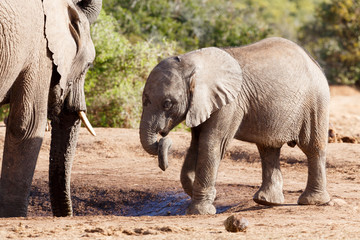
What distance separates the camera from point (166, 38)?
16094 mm

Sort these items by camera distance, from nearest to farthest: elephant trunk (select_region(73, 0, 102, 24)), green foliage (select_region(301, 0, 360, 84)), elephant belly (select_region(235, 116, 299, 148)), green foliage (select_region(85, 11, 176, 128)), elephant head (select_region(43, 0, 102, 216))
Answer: elephant head (select_region(43, 0, 102, 216)) → elephant belly (select_region(235, 116, 299, 148)) → elephant trunk (select_region(73, 0, 102, 24)) → green foliage (select_region(85, 11, 176, 128)) → green foliage (select_region(301, 0, 360, 84))

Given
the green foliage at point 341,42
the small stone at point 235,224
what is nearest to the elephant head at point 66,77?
the small stone at point 235,224

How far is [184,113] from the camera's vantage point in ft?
18.4

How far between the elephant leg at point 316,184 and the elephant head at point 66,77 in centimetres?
195

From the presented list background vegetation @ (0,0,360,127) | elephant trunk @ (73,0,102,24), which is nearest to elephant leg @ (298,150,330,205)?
elephant trunk @ (73,0,102,24)

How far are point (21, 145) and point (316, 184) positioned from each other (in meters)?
2.57

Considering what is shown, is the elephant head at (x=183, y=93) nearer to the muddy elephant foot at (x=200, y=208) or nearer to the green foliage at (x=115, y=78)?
the muddy elephant foot at (x=200, y=208)

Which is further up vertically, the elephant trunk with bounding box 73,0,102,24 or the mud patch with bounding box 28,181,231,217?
the elephant trunk with bounding box 73,0,102,24

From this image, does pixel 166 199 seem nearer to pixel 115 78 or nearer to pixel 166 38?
pixel 115 78

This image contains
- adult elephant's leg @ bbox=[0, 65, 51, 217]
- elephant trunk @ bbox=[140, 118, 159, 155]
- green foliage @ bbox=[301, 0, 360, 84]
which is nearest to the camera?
adult elephant's leg @ bbox=[0, 65, 51, 217]

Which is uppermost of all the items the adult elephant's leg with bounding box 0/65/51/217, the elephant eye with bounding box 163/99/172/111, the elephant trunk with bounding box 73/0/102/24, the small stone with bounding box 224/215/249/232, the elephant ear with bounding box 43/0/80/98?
the elephant trunk with bounding box 73/0/102/24

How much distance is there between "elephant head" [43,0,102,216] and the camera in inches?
205

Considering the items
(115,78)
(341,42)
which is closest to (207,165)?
(115,78)

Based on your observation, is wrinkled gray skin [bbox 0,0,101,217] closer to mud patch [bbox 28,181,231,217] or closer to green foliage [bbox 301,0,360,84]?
mud patch [bbox 28,181,231,217]
